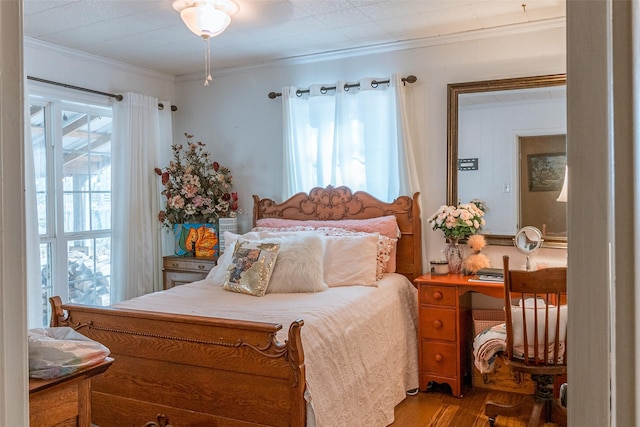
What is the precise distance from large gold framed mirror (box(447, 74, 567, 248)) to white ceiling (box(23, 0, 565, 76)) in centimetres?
48

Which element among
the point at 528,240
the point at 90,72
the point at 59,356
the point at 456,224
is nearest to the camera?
the point at 59,356

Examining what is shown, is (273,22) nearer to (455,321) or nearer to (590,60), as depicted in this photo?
(455,321)

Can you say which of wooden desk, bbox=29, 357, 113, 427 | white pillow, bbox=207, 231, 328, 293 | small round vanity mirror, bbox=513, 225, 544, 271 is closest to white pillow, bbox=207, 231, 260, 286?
white pillow, bbox=207, 231, 328, 293

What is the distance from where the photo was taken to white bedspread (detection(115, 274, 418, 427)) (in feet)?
7.97

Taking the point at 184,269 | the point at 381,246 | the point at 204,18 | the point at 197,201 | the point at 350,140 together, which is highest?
the point at 204,18

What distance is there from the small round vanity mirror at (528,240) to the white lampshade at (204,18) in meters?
2.33

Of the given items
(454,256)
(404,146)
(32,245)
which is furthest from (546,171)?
(32,245)

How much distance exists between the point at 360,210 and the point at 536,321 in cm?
181

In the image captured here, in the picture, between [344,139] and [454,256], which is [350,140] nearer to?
[344,139]

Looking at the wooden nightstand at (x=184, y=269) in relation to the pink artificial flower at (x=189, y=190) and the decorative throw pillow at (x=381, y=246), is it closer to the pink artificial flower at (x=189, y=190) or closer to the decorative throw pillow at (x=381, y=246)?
the pink artificial flower at (x=189, y=190)

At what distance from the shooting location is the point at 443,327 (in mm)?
3457

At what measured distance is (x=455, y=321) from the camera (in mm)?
3422

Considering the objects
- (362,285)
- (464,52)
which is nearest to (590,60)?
(362,285)

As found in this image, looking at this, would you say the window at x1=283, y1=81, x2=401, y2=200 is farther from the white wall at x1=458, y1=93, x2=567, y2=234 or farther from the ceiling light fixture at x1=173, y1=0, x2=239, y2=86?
the ceiling light fixture at x1=173, y1=0, x2=239, y2=86
